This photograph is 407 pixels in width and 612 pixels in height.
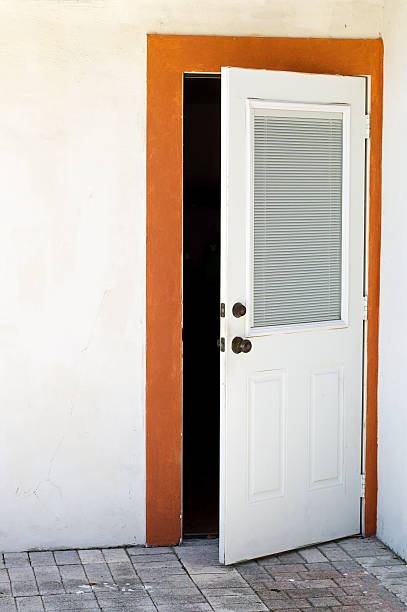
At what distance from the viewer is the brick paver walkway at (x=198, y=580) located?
409 cm

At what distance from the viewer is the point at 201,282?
835cm

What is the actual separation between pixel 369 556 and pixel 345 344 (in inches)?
43.7

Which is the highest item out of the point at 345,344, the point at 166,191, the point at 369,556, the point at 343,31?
the point at 343,31

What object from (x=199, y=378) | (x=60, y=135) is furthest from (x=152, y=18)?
(x=199, y=378)

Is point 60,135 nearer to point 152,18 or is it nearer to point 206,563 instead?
point 152,18

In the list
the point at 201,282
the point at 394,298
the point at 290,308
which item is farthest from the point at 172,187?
the point at 201,282

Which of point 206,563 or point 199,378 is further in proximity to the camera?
point 199,378

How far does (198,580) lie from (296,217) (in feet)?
6.13

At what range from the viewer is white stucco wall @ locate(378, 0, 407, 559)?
473cm

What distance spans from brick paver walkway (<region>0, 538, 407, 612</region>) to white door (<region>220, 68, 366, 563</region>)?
0.16 metres

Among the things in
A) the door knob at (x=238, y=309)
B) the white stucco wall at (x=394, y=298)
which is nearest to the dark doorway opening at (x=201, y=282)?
the white stucco wall at (x=394, y=298)

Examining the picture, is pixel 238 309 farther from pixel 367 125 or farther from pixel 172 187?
pixel 367 125

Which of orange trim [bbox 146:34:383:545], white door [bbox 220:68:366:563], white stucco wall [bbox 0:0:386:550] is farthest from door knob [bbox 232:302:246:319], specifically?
white stucco wall [bbox 0:0:386:550]

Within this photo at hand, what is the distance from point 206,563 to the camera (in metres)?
4.62
